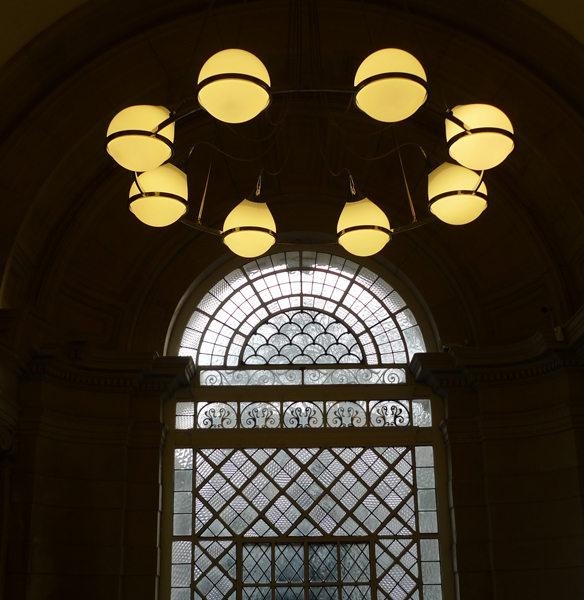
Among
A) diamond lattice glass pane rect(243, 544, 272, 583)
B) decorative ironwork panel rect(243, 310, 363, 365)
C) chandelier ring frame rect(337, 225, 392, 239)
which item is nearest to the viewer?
chandelier ring frame rect(337, 225, 392, 239)

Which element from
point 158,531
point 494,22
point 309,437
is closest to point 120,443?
point 158,531

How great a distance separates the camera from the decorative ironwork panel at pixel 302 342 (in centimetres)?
827

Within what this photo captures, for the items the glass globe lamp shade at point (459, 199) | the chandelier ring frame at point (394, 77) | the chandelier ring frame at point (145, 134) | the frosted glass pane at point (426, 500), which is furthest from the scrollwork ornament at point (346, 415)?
the chandelier ring frame at point (394, 77)

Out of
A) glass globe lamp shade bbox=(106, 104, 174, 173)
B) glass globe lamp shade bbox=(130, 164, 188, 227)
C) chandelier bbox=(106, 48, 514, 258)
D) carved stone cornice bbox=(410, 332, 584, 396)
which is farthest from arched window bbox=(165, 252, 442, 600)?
glass globe lamp shade bbox=(106, 104, 174, 173)

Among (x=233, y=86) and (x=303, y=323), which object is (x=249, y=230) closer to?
(x=233, y=86)

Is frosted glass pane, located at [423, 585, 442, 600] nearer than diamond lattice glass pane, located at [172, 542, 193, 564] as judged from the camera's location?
Yes

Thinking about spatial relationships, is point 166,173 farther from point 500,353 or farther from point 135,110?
point 500,353

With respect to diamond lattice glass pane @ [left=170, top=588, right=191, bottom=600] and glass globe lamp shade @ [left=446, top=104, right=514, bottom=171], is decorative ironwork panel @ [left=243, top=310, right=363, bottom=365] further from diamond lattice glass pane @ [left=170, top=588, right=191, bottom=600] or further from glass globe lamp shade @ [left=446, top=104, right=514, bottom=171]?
glass globe lamp shade @ [left=446, top=104, right=514, bottom=171]

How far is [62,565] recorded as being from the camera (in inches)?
265

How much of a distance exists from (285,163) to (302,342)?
2300 mm

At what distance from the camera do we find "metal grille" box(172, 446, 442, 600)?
286 inches

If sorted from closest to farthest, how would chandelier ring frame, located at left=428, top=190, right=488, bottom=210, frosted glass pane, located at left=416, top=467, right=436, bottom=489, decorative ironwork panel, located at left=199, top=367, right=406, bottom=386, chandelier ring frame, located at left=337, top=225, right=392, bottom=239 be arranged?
chandelier ring frame, located at left=428, top=190, right=488, bottom=210, chandelier ring frame, located at left=337, top=225, right=392, bottom=239, frosted glass pane, located at left=416, top=467, right=436, bottom=489, decorative ironwork panel, located at left=199, top=367, right=406, bottom=386

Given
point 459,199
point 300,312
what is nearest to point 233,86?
point 459,199

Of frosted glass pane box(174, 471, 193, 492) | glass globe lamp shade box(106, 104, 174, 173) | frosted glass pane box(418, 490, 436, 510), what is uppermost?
glass globe lamp shade box(106, 104, 174, 173)
